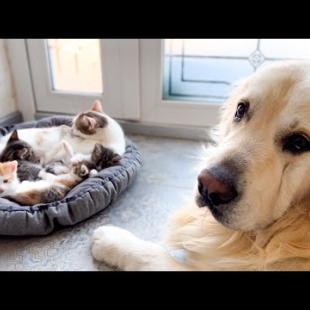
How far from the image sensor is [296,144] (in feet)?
3.00

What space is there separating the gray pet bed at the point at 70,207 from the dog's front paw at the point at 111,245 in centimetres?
13

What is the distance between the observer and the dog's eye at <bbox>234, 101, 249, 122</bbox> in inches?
41.1

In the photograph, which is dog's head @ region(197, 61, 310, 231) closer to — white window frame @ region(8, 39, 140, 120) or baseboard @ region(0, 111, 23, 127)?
white window frame @ region(8, 39, 140, 120)

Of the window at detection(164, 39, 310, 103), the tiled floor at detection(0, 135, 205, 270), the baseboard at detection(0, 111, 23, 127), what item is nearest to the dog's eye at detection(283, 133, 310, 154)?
the tiled floor at detection(0, 135, 205, 270)

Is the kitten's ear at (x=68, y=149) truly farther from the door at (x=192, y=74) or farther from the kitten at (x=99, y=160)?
the door at (x=192, y=74)

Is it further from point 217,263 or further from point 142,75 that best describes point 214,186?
point 142,75

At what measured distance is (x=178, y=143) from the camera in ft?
6.55

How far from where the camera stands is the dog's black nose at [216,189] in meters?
0.91

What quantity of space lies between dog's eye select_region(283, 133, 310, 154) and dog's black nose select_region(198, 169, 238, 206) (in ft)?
0.56

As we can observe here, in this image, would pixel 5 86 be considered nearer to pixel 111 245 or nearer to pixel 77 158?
pixel 77 158

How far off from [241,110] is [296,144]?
21 cm
